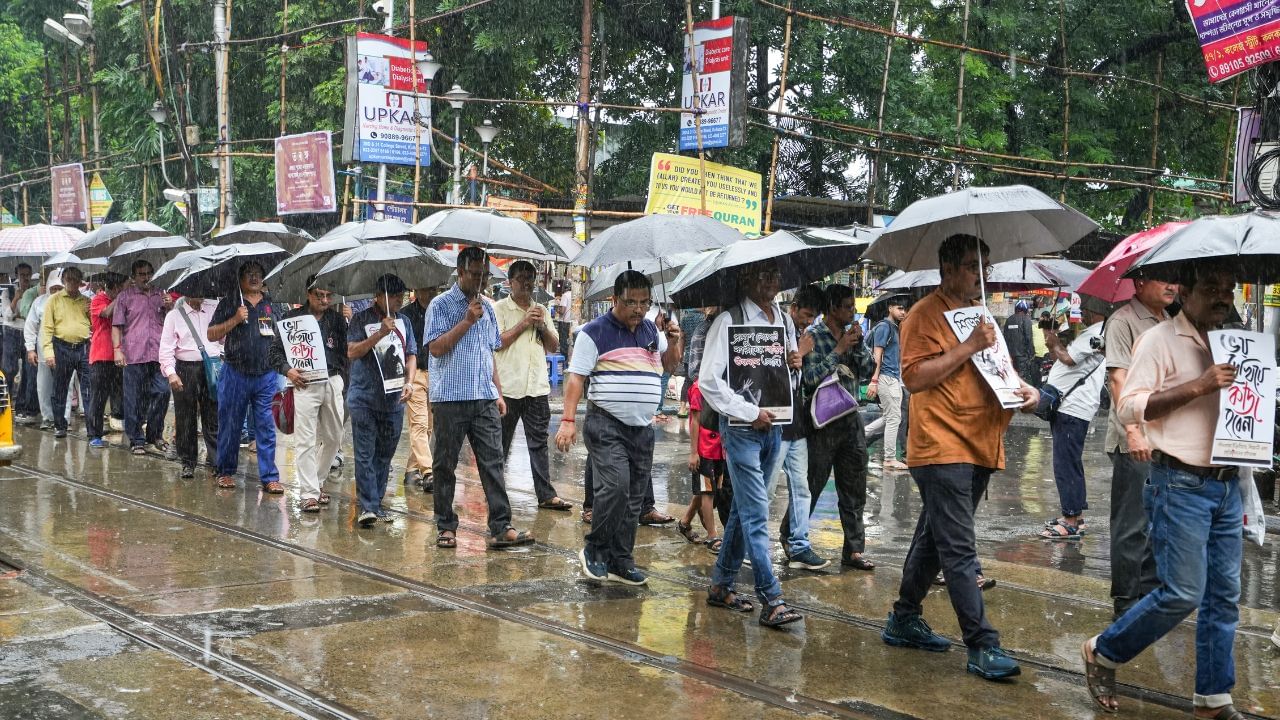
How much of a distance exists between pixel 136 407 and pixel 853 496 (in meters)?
8.46

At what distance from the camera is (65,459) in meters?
12.4

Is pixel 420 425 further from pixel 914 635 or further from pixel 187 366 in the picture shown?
pixel 914 635

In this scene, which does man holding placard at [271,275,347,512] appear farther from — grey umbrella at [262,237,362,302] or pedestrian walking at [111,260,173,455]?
pedestrian walking at [111,260,173,455]

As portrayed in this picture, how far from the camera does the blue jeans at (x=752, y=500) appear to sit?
20.4 ft

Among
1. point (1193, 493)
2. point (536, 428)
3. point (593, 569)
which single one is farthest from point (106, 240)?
point (1193, 493)

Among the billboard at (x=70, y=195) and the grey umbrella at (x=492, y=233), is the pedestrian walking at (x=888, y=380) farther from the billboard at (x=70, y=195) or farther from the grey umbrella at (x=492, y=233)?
the billboard at (x=70, y=195)

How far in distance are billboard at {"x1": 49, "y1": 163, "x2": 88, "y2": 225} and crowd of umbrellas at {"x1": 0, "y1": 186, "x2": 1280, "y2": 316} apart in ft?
58.7

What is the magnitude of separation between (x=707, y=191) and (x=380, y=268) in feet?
30.5

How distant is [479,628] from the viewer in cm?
612

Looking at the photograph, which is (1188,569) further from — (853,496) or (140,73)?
(140,73)

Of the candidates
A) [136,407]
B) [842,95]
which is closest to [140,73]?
[842,95]

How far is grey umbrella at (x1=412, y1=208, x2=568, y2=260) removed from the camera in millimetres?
8641

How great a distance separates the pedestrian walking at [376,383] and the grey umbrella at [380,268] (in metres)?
0.11

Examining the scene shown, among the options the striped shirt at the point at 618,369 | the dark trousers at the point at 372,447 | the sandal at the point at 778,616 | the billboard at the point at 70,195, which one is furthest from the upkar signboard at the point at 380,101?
the sandal at the point at 778,616
